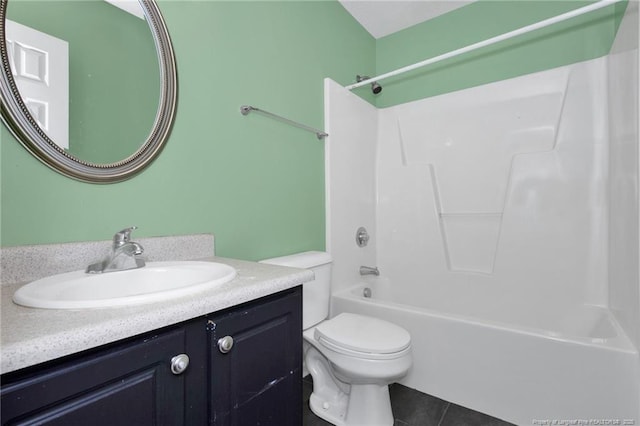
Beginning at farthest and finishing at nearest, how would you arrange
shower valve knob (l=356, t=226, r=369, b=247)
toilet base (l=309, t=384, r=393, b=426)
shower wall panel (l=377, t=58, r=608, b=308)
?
1. shower valve knob (l=356, t=226, r=369, b=247)
2. shower wall panel (l=377, t=58, r=608, b=308)
3. toilet base (l=309, t=384, r=393, b=426)

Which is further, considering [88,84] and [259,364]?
[88,84]

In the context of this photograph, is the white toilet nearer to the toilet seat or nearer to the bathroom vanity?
the toilet seat

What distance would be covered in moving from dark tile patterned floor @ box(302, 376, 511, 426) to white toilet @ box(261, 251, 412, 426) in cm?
7

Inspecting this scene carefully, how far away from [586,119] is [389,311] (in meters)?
1.65

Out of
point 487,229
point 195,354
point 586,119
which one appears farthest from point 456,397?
point 586,119

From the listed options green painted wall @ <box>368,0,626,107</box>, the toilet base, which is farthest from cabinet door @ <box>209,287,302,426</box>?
green painted wall @ <box>368,0,626,107</box>

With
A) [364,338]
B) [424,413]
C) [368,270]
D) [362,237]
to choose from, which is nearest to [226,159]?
[364,338]

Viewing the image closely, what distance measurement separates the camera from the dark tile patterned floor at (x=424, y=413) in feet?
4.83

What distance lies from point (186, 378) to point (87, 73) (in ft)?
3.22

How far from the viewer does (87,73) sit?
38.8 inches

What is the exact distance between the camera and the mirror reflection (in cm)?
87

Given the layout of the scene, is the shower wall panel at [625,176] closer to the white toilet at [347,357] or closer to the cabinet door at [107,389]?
the white toilet at [347,357]

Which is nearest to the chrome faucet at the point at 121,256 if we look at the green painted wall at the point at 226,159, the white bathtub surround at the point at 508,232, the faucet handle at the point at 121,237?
the faucet handle at the point at 121,237

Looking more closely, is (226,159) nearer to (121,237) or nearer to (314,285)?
(121,237)
